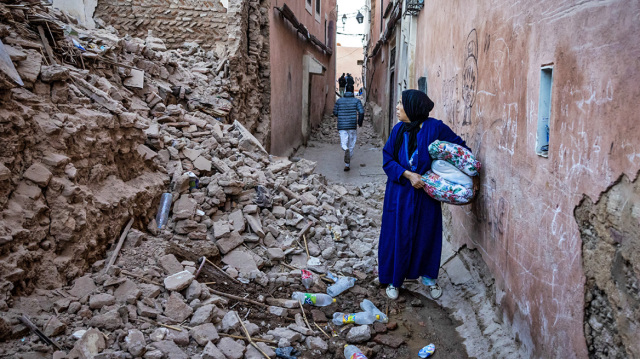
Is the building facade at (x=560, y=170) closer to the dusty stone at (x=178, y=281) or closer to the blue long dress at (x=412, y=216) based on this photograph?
the blue long dress at (x=412, y=216)

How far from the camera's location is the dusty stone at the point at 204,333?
3.07 m

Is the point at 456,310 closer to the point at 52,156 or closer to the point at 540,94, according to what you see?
the point at 540,94

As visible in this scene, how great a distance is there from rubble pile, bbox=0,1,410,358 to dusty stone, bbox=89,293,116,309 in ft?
0.04

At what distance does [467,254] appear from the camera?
430 cm

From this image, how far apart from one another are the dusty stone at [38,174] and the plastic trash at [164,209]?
1234 millimetres

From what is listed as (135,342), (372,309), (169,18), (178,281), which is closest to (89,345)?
(135,342)

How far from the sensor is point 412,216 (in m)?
3.89

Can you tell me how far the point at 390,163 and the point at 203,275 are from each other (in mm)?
1908

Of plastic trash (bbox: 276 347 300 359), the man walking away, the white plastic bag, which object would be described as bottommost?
plastic trash (bbox: 276 347 300 359)

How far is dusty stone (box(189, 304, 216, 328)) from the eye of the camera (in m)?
3.25

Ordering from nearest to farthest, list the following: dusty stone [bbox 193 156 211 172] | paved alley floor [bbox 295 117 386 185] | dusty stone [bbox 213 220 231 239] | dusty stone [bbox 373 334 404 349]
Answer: dusty stone [bbox 373 334 404 349] → dusty stone [bbox 213 220 231 239] → dusty stone [bbox 193 156 211 172] → paved alley floor [bbox 295 117 386 185]

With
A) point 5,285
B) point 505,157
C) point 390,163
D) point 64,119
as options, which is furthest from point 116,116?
point 505,157

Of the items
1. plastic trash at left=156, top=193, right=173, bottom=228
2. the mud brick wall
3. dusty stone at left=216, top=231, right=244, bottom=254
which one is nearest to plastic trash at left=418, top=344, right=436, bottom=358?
dusty stone at left=216, top=231, right=244, bottom=254

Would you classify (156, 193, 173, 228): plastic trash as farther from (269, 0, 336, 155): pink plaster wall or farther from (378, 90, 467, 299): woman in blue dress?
(269, 0, 336, 155): pink plaster wall
